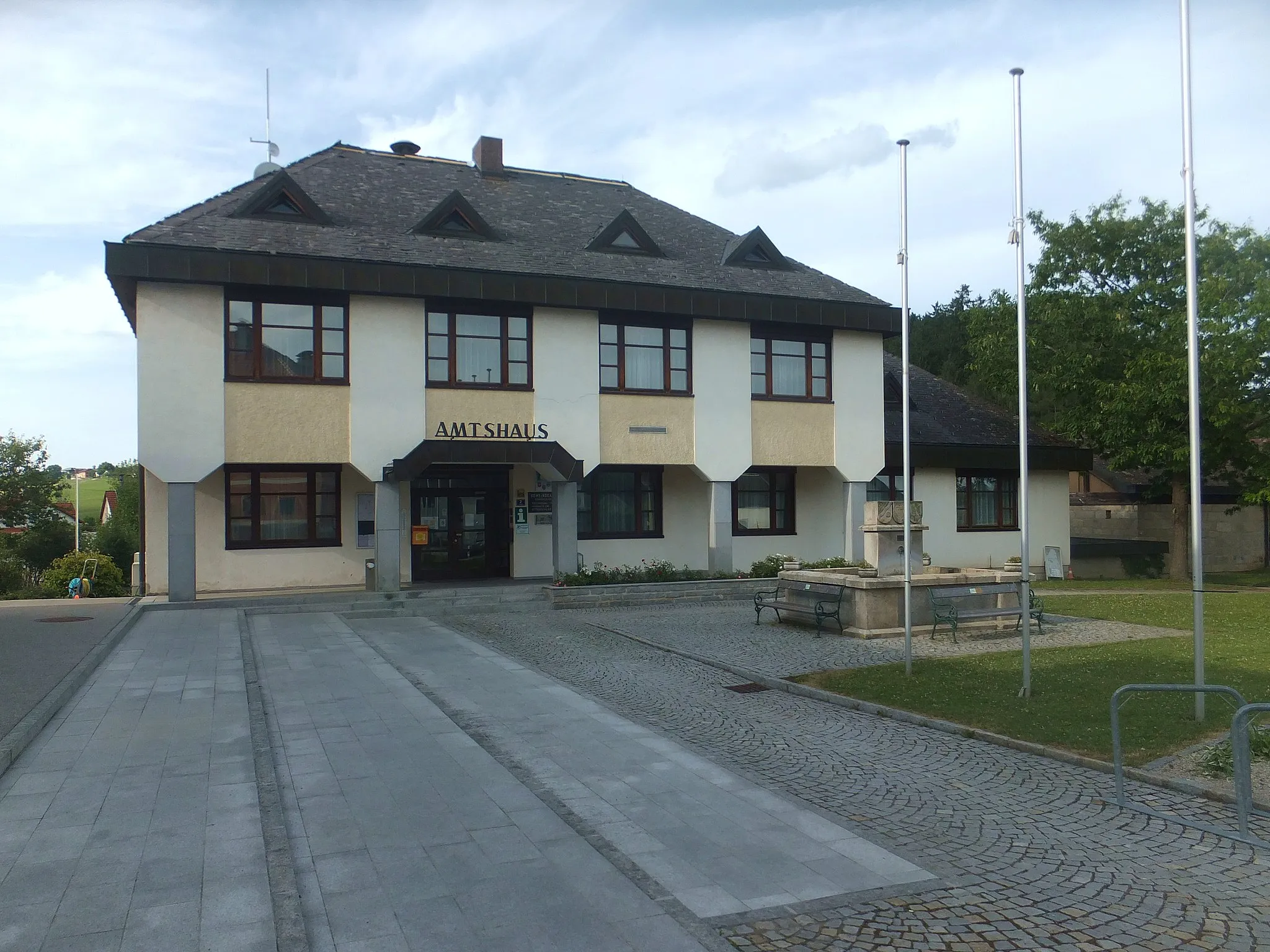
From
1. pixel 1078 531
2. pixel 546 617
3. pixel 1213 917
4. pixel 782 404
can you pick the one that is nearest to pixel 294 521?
pixel 546 617

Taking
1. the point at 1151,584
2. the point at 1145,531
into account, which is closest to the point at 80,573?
the point at 1151,584

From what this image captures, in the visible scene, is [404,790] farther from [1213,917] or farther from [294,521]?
[294,521]

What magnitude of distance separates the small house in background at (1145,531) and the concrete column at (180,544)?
2551cm

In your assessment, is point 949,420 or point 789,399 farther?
point 949,420

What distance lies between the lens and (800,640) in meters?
16.2

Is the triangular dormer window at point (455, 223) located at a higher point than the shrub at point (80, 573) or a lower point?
higher

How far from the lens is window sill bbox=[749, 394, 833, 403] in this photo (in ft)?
81.3

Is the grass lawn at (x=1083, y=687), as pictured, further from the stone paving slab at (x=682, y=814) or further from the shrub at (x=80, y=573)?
the shrub at (x=80, y=573)

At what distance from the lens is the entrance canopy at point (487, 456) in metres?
20.6

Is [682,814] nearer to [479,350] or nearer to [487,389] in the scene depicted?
[487,389]

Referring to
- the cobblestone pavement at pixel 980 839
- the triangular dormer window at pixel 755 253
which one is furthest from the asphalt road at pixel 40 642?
the triangular dormer window at pixel 755 253

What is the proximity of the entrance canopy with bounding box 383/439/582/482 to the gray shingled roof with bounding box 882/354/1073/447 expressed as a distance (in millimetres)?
10291

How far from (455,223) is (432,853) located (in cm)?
1954

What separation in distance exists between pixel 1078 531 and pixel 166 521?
3191 cm
